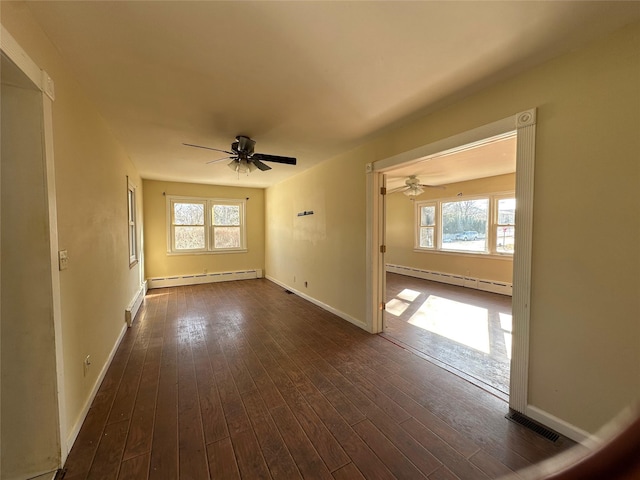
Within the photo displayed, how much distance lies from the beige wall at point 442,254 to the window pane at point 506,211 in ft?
0.74

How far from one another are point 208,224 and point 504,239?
6460 mm

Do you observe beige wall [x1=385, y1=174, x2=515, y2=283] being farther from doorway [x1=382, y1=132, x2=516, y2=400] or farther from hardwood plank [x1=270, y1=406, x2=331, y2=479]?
hardwood plank [x1=270, y1=406, x2=331, y2=479]

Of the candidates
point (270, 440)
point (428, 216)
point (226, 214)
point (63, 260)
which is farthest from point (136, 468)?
point (428, 216)

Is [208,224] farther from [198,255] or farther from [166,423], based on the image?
[166,423]

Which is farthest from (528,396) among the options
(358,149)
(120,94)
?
(120,94)

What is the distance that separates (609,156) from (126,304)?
4887mm

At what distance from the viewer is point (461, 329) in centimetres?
349

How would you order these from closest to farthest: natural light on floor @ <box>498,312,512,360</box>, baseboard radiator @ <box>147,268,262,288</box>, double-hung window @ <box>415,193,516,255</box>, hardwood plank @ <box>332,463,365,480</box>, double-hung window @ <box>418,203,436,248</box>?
hardwood plank @ <box>332,463,365,480</box> < natural light on floor @ <box>498,312,512,360</box> < double-hung window @ <box>415,193,516,255</box> < baseboard radiator @ <box>147,268,262,288</box> < double-hung window @ <box>418,203,436,248</box>

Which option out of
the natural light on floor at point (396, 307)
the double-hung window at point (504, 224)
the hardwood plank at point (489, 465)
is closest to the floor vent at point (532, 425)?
the hardwood plank at point (489, 465)

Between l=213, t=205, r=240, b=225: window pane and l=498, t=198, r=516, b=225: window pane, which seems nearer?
l=498, t=198, r=516, b=225: window pane

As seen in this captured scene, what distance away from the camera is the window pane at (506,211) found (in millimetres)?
5355

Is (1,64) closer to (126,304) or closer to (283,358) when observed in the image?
(283,358)

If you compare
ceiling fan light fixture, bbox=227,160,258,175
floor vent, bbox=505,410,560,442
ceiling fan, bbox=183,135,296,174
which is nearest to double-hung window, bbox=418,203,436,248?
ceiling fan, bbox=183,135,296,174

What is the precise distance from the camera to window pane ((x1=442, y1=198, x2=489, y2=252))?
5832 millimetres
